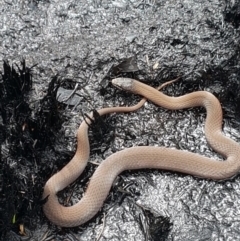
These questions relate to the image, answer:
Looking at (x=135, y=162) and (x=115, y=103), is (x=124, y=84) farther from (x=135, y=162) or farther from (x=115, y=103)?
(x=135, y=162)

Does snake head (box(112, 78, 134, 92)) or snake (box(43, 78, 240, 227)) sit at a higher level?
snake head (box(112, 78, 134, 92))

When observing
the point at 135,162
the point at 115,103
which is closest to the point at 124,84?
the point at 115,103

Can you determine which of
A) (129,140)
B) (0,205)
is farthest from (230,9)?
(0,205)

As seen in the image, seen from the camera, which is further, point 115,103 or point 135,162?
point 115,103

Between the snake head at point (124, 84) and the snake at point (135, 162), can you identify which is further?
the snake head at point (124, 84)

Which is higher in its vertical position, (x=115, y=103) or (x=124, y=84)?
(x=124, y=84)

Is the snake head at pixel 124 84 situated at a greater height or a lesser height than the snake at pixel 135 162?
greater
